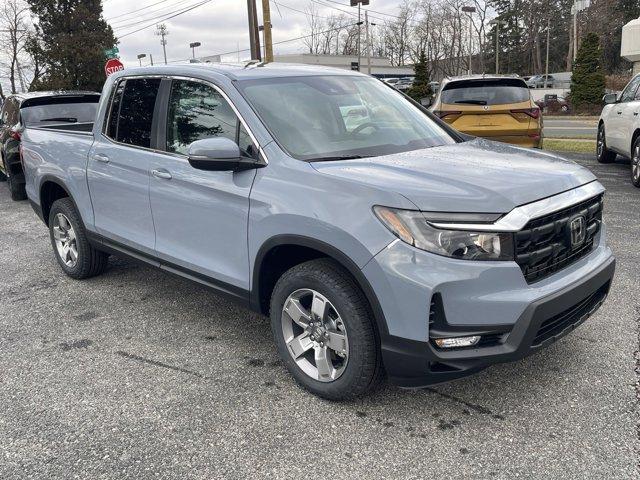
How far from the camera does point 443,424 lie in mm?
2963

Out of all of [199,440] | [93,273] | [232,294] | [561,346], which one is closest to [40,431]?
[199,440]

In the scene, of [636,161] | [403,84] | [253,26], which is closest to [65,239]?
[636,161]

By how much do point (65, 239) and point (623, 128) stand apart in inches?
331

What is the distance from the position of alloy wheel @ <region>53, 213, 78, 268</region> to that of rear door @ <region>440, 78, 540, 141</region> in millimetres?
A: 5885

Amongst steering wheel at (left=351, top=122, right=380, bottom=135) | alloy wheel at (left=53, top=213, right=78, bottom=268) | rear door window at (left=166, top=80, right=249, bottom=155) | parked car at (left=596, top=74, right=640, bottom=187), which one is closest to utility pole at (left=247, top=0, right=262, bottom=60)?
parked car at (left=596, top=74, right=640, bottom=187)

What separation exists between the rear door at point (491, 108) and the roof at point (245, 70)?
5.05 m

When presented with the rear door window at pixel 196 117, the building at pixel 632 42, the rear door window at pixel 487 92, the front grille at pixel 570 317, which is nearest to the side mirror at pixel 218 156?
the rear door window at pixel 196 117

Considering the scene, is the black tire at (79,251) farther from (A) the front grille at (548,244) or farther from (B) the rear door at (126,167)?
(A) the front grille at (548,244)

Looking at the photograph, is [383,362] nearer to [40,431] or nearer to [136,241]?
[40,431]

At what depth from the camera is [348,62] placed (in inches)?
3073

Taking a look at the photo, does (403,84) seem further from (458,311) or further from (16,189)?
(458,311)

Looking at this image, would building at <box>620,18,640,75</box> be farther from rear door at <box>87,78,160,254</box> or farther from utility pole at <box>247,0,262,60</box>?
rear door at <box>87,78,160,254</box>

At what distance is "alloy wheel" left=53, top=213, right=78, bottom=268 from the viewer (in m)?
5.33

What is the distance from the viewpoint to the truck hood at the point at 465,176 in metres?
2.65
